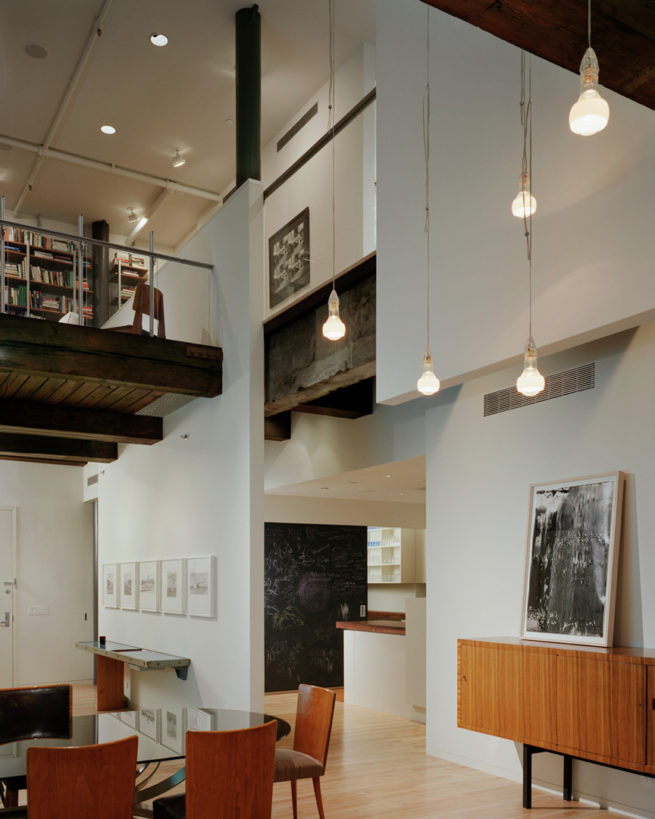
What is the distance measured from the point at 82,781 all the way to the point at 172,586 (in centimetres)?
484

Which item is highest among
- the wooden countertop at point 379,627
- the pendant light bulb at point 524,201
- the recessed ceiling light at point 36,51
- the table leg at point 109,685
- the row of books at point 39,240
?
the recessed ceiling light at point 36,51

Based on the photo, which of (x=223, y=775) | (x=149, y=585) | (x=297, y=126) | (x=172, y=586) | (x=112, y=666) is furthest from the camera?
(x=112, y=666)

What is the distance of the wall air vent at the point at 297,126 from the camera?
9.09m

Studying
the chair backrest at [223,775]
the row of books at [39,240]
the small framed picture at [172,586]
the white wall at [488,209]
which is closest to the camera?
the chair backrest at [223,775]

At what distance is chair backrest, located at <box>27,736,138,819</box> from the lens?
3.10 m

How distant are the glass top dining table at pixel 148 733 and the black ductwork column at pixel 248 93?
4678 mm

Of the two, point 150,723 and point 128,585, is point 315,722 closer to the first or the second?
point 150,723

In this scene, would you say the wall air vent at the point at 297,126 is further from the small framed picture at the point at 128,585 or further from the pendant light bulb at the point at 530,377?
the pendant light bulb at the point at 530,377

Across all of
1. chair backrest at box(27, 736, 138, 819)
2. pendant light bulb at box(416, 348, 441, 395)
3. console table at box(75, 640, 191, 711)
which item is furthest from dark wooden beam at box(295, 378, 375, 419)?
chair backrest at box(27, 736, 138, 819)

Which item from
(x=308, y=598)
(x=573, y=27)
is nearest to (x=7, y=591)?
(x=308, y=598)

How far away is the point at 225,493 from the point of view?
22.9ft

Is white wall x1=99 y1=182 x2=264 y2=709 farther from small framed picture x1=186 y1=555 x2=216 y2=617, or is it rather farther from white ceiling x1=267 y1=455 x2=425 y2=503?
white ceiling x1=267 y1=455 x2=425 y2=503

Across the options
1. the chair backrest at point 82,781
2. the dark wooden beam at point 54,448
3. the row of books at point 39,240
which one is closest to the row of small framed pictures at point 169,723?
the chair backrest at point 82,781

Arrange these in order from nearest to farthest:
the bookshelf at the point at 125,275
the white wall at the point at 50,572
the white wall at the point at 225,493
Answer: the white wall at the point at 225,493 → the bookshelf at the point at 125,275 → the white wall at the point at 50,572
